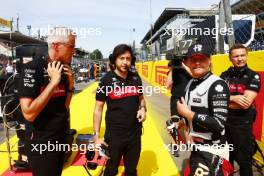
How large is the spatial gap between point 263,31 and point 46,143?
5206 mm

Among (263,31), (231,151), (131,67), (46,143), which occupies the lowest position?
(231,151)

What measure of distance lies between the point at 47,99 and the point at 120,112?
1271mm

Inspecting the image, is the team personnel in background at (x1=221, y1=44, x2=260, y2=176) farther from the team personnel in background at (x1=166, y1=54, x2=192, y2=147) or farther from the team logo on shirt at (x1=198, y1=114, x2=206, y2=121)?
the team personnel in background at (x1=166, y1=54, x2=192, y2=147)

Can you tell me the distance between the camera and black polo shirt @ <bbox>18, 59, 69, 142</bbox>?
7.79ft

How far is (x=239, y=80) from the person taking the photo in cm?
371

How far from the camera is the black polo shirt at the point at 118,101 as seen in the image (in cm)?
345

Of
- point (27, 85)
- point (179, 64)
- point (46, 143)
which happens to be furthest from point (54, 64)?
point (179, 64)

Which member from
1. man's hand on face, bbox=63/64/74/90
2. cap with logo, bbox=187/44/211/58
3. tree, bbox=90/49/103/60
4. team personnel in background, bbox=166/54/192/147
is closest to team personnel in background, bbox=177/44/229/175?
cap with logo, bbox=187/44/211/58

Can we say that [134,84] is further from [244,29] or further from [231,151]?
[244,29]

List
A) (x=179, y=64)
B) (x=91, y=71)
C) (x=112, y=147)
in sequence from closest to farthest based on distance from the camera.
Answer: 1. (x=112, y=147)
2. (x=179, y=64)
3. (x=91, y=71)

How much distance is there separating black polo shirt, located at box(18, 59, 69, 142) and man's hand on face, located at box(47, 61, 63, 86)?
97 mm

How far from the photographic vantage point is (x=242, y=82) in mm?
3686

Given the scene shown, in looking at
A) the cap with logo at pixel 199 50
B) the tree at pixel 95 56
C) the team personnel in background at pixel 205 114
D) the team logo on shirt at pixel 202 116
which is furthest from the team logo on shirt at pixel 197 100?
the tree at pixel 95 56

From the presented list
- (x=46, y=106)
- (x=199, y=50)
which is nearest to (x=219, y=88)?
(x=199, y=50)
